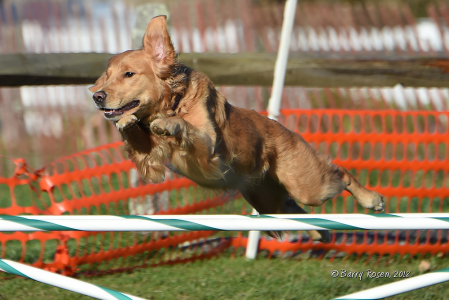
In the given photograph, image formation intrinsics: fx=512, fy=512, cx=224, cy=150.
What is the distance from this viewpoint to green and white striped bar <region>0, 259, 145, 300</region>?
2857 mm

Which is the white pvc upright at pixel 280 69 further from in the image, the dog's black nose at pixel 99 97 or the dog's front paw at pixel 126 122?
the dog's black nose at pixel 99 97

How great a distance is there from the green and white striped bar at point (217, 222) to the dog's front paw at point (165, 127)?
67cm

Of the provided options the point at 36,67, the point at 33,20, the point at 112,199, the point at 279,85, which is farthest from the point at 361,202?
the point at 33,20

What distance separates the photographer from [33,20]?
7777 millimetres

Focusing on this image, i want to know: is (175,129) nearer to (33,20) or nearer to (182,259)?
(182,259)

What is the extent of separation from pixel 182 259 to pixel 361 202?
172 centimetres

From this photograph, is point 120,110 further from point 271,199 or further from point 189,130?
point 271,199

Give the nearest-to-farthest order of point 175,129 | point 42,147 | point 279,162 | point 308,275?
point 175,129 → point 279,162 → point 308,275 → point 42,147

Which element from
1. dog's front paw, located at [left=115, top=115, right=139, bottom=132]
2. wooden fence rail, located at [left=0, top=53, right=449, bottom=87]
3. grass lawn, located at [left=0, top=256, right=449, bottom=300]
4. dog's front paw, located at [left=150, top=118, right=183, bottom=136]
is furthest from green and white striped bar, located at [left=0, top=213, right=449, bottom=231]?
wooden fence rail, located at [left=0, top=53, right=449, bottom=87]

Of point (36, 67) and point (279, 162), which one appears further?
point (36, 67)

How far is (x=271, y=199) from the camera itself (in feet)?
14.1

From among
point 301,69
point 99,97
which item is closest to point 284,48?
point 301,69

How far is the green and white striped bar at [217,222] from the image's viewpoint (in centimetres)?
261

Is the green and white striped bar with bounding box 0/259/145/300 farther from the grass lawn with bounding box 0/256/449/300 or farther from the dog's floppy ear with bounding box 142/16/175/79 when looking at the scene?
the dog's floppy ear with bounding box 142/16/175/79
